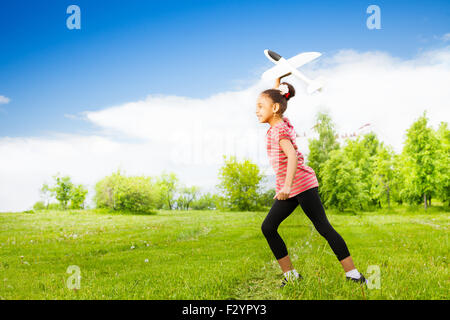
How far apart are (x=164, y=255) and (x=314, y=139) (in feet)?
120

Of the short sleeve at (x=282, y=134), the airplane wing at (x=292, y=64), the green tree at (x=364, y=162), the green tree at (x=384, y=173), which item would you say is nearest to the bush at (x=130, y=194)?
the green tree at (x=364, y=162)

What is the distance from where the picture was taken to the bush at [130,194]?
31188mm

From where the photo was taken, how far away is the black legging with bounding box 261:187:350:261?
4.23 metres

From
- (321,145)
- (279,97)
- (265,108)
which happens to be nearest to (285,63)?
(279,97)

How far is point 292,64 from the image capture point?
194 inches

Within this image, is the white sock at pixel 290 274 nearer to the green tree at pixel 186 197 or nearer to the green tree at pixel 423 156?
the green tree at pixel 423 156

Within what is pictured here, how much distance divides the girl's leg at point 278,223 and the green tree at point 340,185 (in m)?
28.5

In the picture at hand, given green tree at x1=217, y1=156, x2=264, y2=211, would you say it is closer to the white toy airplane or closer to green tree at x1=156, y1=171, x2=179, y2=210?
green tree at x1=156, y1=171, x2=179, y2=210

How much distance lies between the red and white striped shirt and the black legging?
96 millimetres

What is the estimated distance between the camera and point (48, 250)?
8.61m

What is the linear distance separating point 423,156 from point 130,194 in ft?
96.9
